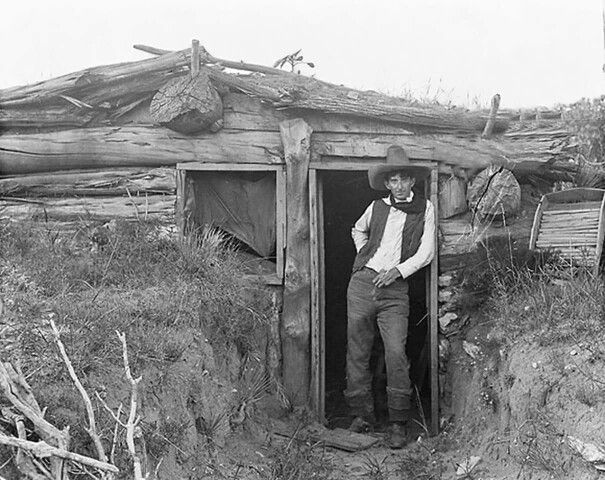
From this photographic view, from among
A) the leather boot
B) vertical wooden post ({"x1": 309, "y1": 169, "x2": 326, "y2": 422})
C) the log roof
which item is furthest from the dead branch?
the log roof

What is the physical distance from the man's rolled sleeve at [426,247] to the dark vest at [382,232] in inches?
1.8

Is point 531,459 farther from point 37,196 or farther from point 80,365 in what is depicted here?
point 37,196

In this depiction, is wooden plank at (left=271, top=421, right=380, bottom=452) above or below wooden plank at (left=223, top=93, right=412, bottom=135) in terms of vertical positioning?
below

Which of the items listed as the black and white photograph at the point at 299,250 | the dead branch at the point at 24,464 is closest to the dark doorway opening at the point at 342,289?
the black and white photograph at the point at 299,250

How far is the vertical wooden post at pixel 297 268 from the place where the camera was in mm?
8234

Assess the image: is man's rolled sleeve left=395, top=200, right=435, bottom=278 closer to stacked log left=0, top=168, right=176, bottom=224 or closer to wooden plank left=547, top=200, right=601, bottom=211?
wooden plank left=547, top=200, right=601, bottom=211

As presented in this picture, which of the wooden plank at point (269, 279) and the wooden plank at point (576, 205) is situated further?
the wooden plank at point (269, 279)

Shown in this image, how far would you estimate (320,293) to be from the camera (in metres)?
8.39

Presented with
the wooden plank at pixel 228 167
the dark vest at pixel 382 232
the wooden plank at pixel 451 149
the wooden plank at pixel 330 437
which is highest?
the wooden plank at pixel 451 149

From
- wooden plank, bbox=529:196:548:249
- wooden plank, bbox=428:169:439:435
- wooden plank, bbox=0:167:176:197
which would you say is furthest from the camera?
wooden plank, bbox=0:167:176:197

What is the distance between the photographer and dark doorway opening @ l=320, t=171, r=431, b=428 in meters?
9.28

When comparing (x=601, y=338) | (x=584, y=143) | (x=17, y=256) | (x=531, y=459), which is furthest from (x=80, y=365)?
(x=584, y=143)

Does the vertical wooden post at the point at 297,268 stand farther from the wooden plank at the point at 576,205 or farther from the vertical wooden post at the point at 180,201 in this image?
the wooden plank at the point at 576,205

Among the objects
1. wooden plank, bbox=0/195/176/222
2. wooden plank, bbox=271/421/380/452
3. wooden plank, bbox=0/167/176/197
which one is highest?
wooden plank, bbox=0/167/176/197
